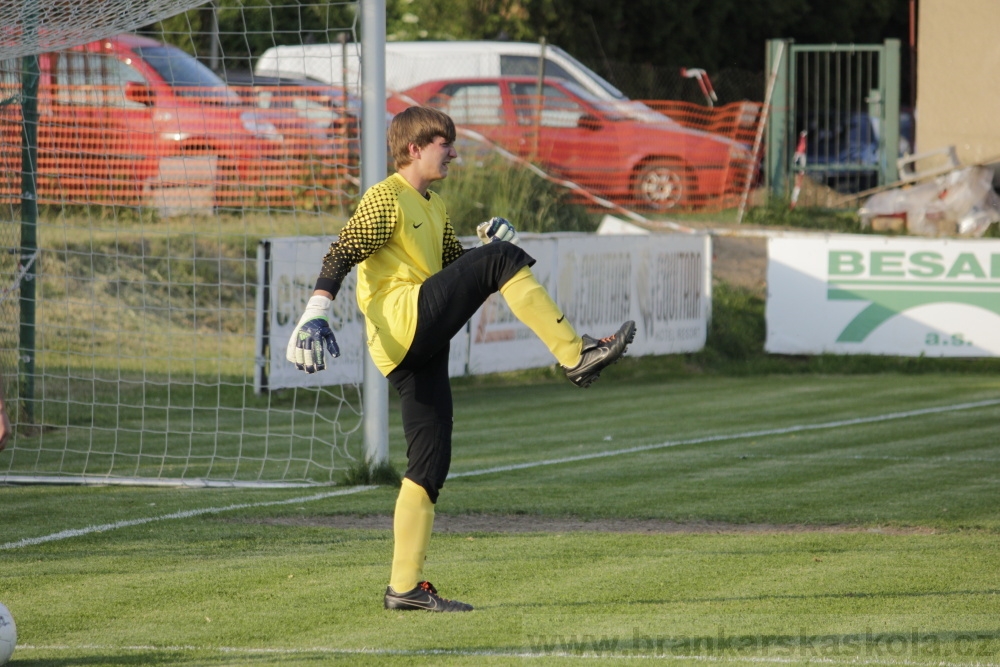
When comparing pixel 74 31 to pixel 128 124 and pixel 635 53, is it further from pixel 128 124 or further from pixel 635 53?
pixel 635 53

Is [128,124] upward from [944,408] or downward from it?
upward

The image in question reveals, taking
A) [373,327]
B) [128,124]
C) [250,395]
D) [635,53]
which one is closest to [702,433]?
[250,395]

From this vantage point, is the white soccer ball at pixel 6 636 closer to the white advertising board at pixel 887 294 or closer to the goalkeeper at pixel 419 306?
the goalkeeper at pixel 419 306

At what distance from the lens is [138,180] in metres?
12.2

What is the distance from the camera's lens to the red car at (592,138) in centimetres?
2166

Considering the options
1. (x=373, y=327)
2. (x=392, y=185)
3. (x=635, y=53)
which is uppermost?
(x=635, y=53)

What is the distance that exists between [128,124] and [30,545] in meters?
6.61

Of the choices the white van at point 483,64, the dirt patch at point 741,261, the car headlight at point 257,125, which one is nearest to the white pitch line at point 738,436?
the car headlight at point 257,125

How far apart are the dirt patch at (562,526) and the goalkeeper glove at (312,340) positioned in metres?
2.47

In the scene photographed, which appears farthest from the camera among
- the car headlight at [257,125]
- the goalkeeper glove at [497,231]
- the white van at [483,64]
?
the white van at [483,64]

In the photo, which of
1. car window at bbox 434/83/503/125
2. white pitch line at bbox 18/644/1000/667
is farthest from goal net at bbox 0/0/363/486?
car window at bbox 434/83/503/125

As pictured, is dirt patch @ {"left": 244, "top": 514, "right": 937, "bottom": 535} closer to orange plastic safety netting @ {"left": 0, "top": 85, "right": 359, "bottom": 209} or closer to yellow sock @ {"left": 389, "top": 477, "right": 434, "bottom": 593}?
yellow sock @ {"left": 389, "top": 477, "right": 434, "bottom": 593}

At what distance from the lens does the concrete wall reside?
79.0 ft

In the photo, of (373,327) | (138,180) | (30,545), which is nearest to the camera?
(373,327)
